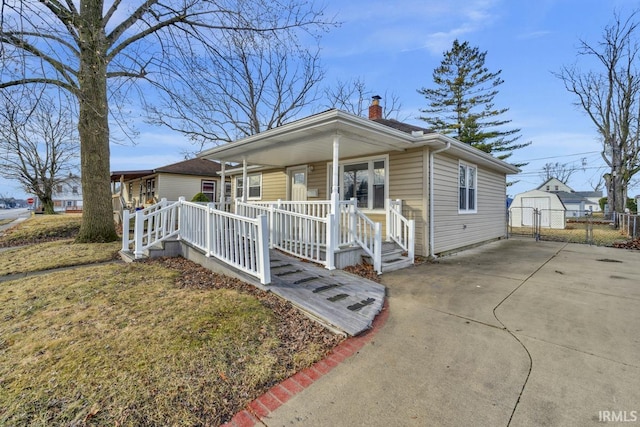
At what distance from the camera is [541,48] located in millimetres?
11367

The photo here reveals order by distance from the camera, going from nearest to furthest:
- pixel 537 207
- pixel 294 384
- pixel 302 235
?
pixel 294 384
pixel 302 235
pixel 537 207

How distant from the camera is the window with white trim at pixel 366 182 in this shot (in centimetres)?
778

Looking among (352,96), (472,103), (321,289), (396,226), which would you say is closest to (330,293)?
(321,289)

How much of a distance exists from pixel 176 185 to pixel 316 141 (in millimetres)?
14802

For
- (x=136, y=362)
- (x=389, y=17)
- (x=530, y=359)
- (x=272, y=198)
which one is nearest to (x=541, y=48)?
(x=389, y=17)

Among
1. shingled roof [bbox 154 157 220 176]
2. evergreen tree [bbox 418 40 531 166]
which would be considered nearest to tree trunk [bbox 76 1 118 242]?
shingled roof [bbox 154 157 220 176]

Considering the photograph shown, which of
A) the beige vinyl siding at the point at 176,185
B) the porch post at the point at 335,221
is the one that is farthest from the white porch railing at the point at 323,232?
the beige vinyl siding at the point at 176,185

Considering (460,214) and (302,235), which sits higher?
(460,214)

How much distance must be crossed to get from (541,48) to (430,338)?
13856mm

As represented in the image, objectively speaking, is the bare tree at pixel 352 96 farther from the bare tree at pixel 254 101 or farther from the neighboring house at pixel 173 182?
the neighboring house at pixel 173 182

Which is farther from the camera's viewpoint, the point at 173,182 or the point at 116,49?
the point at 173,182

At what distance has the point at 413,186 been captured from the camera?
7.12m

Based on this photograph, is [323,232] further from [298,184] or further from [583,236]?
[583,236]

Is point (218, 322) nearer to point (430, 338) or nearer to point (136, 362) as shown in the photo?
point (136, 362)
